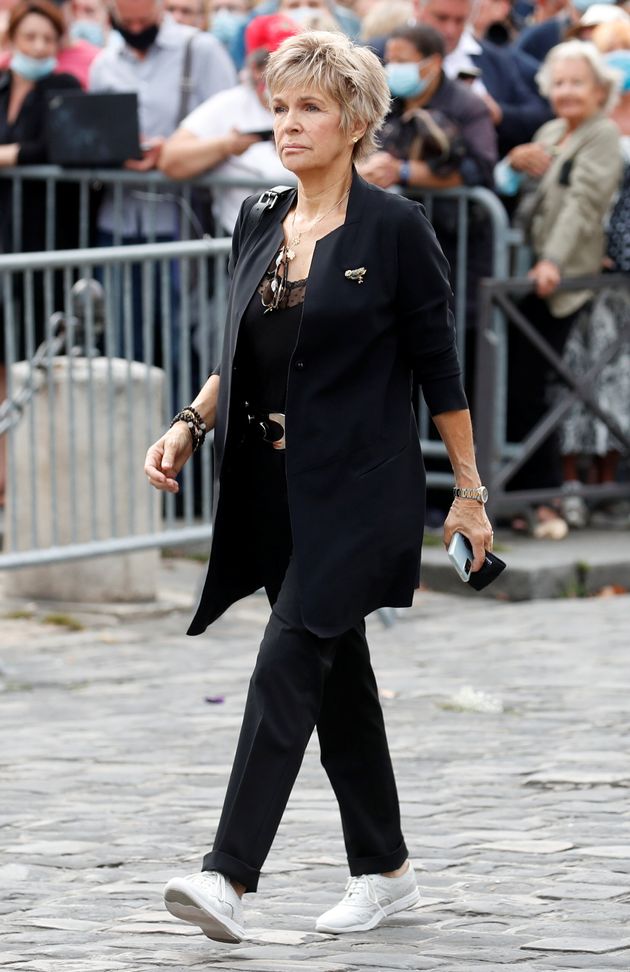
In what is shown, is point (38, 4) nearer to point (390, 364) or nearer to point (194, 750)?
point (194, 750)

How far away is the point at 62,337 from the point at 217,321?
2.91ft

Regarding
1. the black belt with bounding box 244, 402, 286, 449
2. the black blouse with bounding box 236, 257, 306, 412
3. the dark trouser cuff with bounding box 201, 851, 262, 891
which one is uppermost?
the black blouse with bounding box 236, 257, 306, 412

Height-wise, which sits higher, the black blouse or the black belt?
the black blouse

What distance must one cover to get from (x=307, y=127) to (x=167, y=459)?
753 millimetres

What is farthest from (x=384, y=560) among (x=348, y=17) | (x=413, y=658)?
(x=348, y=17)

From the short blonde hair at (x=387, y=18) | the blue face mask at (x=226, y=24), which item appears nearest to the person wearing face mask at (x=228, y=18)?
the blue face mask at (x=226, y=24)

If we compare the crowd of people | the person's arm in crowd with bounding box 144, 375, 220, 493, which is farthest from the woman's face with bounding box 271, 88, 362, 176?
the crowd of people

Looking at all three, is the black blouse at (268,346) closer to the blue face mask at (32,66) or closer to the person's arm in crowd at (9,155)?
the person's arm in crowd at (9,155)

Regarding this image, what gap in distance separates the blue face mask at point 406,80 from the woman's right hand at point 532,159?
1.95 ft

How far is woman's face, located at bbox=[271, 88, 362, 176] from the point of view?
437 centimetres

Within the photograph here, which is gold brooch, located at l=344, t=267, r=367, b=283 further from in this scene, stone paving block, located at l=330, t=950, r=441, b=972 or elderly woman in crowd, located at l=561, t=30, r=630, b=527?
elderly woman in crowd, located at l=561, t=30, r=630, b=527

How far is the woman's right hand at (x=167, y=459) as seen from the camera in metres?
4.52

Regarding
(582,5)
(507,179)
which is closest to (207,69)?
(507,179)

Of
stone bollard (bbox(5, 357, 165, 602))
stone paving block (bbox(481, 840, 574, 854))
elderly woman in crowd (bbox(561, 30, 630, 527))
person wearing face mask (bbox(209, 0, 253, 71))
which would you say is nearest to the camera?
stone paving block (bbox(481, 840, 574, 854))
